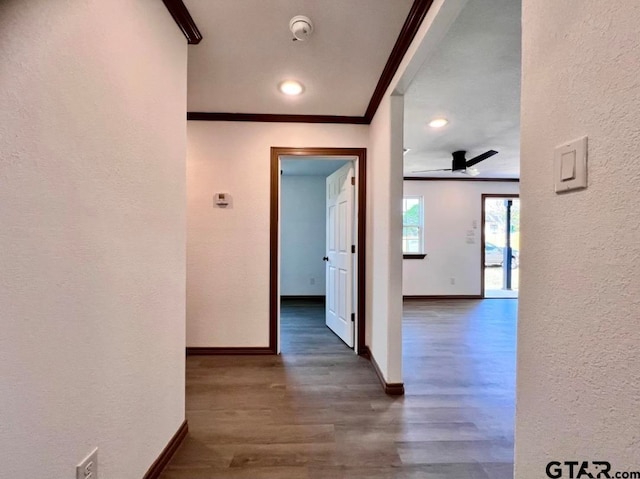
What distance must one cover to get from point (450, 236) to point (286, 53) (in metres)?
4.95

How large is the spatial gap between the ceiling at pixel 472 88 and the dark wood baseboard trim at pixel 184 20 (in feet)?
4.71

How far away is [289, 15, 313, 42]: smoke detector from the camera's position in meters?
1.65

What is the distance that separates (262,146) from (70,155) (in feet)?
6.87

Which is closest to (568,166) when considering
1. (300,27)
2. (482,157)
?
(300,27)

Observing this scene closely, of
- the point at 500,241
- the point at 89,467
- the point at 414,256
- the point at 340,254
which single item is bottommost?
the point at 89,467

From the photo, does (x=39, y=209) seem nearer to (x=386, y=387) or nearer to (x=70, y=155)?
(x=70, y=155)

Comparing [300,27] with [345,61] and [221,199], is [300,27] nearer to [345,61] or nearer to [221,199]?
[345,61]

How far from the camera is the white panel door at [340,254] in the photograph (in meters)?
3.16

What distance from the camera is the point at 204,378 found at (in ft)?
8.10

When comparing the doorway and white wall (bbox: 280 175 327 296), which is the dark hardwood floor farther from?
the doorway

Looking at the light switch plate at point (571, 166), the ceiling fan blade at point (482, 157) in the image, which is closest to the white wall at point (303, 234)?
the ceiling fan blade at point (482, 157)

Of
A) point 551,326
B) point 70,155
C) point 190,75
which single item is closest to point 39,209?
point 70,155

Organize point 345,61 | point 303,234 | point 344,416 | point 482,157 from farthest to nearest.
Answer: point 303,234
point 482,157
point 345,61
point 344,416

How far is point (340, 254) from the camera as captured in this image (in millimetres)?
3443
